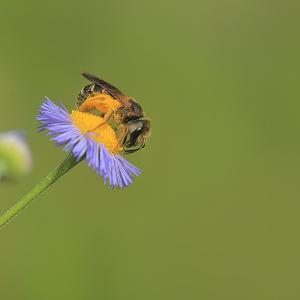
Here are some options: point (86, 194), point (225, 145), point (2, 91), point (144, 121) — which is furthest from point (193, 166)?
point (144, 121)

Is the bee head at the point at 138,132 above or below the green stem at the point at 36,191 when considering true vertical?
above

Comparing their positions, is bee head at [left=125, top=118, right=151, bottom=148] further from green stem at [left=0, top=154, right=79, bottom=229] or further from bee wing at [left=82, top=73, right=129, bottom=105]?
green stem at [left=0, top=154, right=79, bottom=229]

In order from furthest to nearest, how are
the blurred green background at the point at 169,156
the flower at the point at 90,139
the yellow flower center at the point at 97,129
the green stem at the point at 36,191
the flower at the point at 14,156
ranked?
the blurred green background at the point at 169,156 < the flower at the point at 14,156 < the yellow flower center at the point at 97,129 < the flower at the point at 90,139 < the green stem at the point at 36,191

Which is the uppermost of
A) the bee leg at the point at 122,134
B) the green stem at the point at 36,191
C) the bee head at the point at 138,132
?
the bee head at the point at 138,132

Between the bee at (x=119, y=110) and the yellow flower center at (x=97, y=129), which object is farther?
the bee at (x=119, y=110)

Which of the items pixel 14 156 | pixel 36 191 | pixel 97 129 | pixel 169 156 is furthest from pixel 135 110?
pixel 169 156

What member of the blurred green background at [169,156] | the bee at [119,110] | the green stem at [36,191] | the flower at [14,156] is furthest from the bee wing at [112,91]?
the blurred green background at [169,156]

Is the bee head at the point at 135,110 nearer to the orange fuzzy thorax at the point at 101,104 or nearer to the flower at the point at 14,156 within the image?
the orange fuzzy thorax at the point at 101,104
